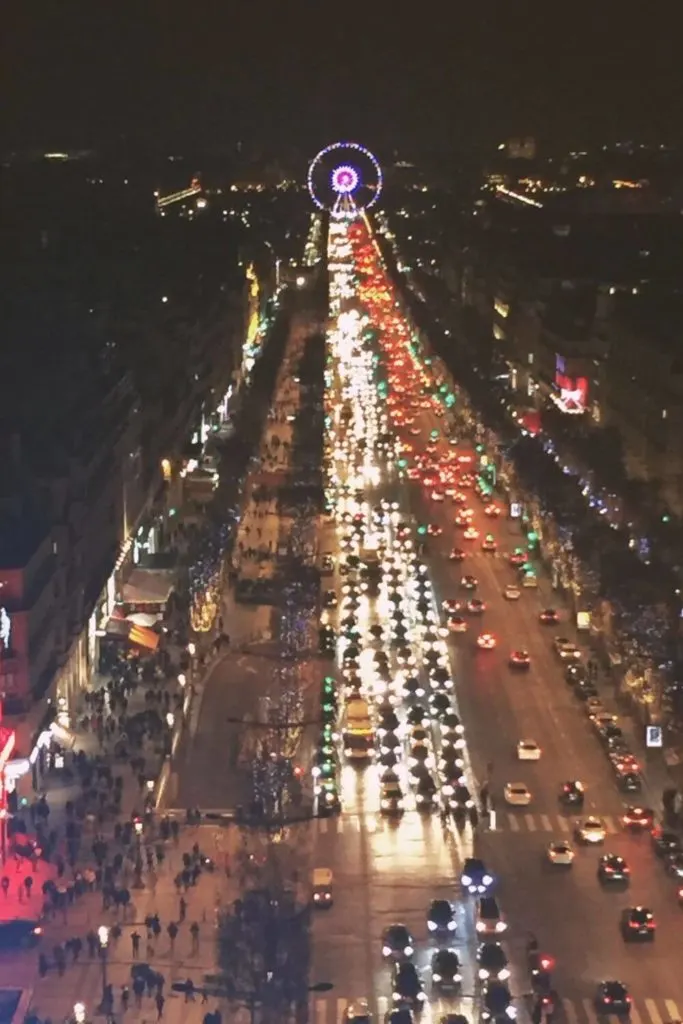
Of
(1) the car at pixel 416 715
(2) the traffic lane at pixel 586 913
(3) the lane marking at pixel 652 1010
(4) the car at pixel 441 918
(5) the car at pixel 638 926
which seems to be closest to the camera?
(3) the lane marking at pixel 652 1010

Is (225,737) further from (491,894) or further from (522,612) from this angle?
(522,612)

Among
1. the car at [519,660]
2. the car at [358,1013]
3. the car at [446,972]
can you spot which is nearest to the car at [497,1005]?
the car at [446,972]

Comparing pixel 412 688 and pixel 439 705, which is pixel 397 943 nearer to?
pixel 439 705

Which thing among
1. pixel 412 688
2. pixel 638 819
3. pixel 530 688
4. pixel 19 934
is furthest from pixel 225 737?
pixel 19 934

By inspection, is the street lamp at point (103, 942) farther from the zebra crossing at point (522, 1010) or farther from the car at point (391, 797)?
the car at point (391, 797)

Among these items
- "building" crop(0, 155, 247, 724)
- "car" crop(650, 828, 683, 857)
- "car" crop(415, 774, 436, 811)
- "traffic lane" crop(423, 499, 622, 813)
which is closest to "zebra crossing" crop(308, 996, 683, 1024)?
"car" crop(650, 828, 683, 857)

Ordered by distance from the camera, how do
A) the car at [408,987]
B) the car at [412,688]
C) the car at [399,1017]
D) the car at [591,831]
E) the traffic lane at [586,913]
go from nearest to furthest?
the car at [399,1017]
the car at [408,987]
the traffic lane at [586,913]
the car at [591,831]
the car at [412,688]
